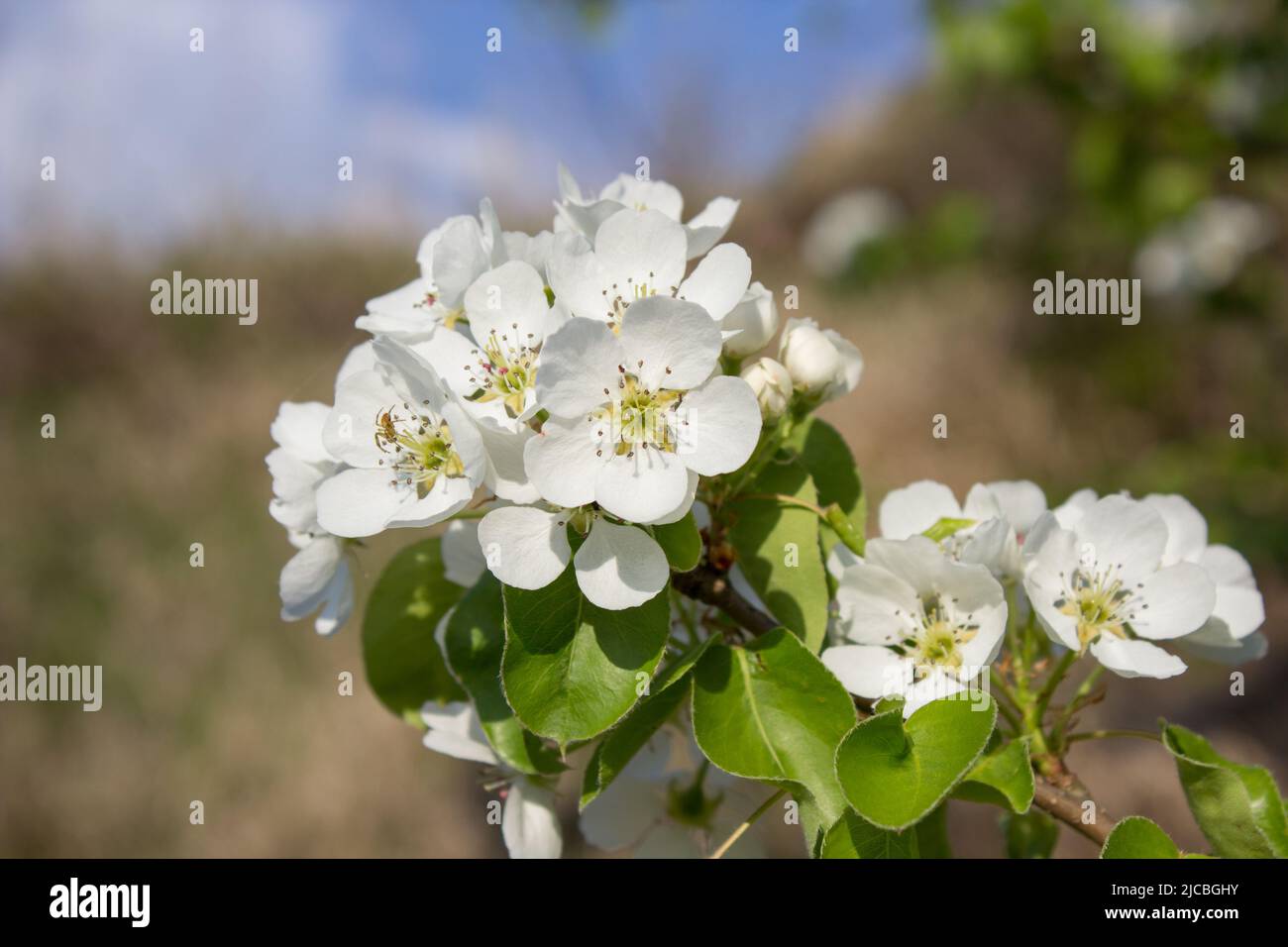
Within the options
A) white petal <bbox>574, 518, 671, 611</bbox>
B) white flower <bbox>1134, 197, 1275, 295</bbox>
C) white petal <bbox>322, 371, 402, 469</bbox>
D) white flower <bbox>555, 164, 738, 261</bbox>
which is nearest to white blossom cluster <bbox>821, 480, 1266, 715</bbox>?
white petal <bbox>574, 518, 671, 611</bbox>

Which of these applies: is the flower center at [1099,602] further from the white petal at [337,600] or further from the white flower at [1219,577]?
the white petal at [337,600]

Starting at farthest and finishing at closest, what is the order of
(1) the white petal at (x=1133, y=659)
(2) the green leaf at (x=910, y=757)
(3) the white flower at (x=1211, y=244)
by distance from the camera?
(3) the white flower at (x=1211, y=244), (1) the white petal at (x=1133, y=659), (2) the green leaf at (x=910, y=757)

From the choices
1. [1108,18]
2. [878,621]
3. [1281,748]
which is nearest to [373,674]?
[878,621]

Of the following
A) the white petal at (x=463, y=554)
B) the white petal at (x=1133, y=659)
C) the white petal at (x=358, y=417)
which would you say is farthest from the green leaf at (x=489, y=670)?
the white petal at (x=1133, y=659)

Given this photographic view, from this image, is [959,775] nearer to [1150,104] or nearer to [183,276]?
[1150,104]

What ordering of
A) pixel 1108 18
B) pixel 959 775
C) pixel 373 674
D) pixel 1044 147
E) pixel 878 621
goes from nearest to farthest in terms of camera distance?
pixel 959 775 → pixel 878 621 → pixel 373 674 → pixel 1108 18 → pixel 1044 147

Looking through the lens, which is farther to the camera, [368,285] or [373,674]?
[368,285]

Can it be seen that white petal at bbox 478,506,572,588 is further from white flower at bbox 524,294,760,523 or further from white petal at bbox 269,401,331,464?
white petal at bbox 269,401,331,464

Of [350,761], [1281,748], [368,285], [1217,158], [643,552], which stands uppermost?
[1217,158]
